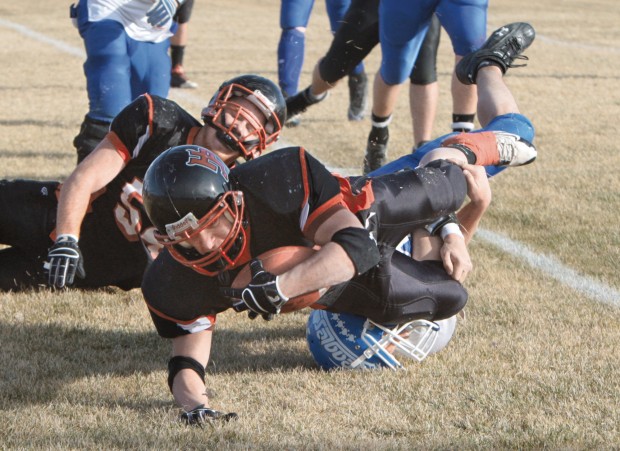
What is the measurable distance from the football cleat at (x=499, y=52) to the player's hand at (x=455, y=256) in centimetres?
121

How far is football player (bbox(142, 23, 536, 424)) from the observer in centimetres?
274

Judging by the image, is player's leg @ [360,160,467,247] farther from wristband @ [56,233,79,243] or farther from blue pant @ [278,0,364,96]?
blue pant @ [278,0,364,96]

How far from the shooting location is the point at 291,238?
294cm

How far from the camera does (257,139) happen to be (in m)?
3.62

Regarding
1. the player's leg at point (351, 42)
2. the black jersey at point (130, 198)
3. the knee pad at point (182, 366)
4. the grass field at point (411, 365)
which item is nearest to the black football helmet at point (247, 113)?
the black jersey at point (130, 198)

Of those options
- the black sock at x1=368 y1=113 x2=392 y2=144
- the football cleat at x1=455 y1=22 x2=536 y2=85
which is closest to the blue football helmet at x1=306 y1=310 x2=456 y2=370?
the football cleat at x1=455 y1=22 x2=536 y2=85

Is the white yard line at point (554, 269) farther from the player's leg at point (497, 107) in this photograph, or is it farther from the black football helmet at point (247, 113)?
the black football helmet at point (247, 113)

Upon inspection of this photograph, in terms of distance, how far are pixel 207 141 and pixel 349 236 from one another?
3.43ft

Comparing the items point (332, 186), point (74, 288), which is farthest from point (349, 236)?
point (74, 288)

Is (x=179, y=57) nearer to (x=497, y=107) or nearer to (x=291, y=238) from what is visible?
(x=497, y=107)

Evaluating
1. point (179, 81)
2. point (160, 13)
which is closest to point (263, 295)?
point (160, 13)

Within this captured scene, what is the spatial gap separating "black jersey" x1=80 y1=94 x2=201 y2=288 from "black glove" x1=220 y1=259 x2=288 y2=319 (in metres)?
1.16

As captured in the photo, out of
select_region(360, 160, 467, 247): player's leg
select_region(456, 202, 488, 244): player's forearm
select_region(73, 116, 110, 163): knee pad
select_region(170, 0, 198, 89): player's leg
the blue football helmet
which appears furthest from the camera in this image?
select_region(170, 0, 198, 89): player's leg

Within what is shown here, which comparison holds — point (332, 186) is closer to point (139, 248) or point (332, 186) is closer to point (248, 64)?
point (139, 248)
